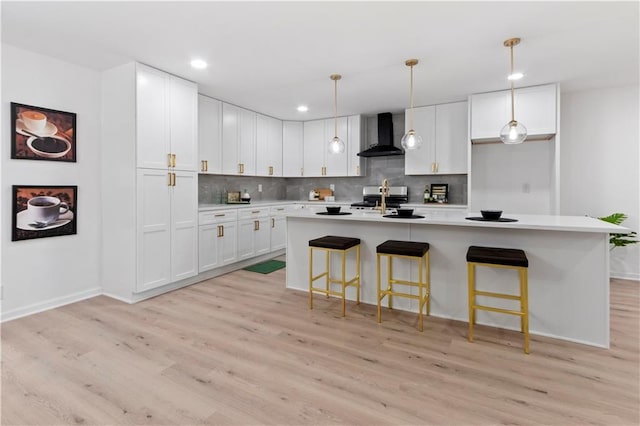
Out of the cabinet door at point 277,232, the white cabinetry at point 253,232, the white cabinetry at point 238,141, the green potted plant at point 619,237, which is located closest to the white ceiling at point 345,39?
the white cabinetry at point 238,141

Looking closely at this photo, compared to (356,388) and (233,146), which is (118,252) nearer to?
(233,146)

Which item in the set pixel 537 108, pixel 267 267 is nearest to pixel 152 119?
pixel 267 267

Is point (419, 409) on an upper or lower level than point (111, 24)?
lower

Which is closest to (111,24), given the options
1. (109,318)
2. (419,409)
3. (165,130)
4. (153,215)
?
(165,130)

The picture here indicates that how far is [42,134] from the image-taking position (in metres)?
3.16

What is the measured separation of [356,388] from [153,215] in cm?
273

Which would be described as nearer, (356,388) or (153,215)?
(356,388)

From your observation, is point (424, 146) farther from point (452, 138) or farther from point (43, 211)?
point (43, 211)

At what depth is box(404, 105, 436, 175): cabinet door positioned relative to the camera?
5.04m

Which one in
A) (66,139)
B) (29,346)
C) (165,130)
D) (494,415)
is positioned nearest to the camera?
(494,415)

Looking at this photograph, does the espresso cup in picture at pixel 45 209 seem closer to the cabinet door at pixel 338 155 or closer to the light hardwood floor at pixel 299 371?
the light hardwood floor at pixel 299 371

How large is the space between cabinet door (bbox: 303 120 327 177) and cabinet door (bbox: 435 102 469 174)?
2.03 meters

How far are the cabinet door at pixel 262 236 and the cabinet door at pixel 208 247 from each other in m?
0.82

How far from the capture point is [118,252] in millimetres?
3533
